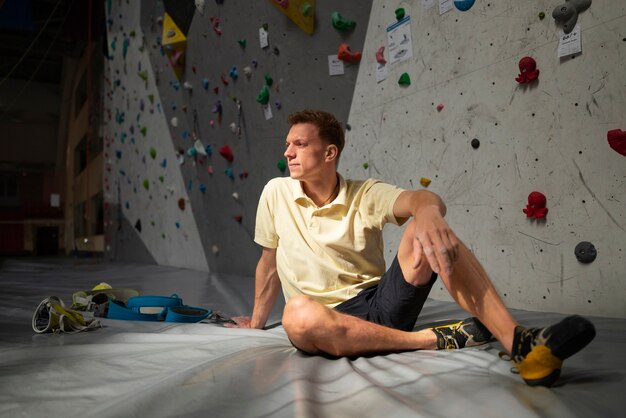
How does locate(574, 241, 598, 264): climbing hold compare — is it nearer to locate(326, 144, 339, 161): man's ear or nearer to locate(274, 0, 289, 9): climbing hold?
locate(326, 144, 339, 161): man's ear

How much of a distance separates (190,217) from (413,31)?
2.85 metres

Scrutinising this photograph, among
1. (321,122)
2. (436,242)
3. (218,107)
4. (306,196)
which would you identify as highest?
(218,107)

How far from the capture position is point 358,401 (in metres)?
0.87

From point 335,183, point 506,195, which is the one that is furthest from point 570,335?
point 506,195

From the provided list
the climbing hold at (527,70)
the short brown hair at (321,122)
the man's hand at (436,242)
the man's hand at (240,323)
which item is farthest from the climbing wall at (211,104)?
the man's hand at (436,242)

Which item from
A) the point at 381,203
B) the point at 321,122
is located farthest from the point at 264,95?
the point at 381,203

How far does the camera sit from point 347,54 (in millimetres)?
2736

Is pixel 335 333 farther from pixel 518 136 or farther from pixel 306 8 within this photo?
pixel 306 8

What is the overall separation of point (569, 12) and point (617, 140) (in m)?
0.51

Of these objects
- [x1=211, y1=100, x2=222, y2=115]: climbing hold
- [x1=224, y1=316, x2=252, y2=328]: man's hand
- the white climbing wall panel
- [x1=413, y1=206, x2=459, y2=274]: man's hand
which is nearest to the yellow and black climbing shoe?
[x1=413, y1=206, x2=459, y2=274]: man's hand

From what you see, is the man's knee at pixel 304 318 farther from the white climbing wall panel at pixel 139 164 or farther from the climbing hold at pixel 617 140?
the white climbing wall panel at pixel 139 164

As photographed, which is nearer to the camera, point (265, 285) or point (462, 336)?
point (462, 336)

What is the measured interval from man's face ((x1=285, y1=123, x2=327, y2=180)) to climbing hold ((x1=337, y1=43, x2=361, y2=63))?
140 cm

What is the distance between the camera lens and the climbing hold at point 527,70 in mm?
1924
